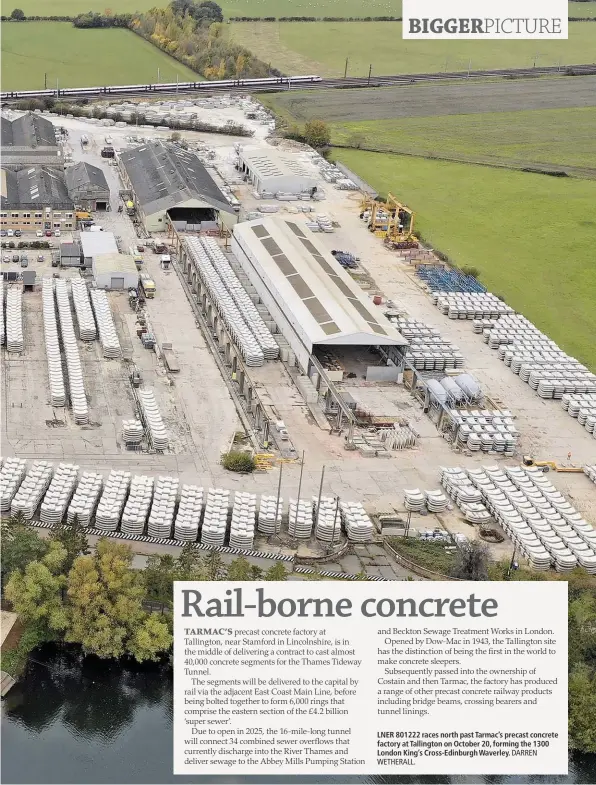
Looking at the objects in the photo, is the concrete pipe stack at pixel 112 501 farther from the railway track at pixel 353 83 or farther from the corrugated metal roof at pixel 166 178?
the railway track at pixel 353 83

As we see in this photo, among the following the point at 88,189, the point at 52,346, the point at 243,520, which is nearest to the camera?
the point at 243,520

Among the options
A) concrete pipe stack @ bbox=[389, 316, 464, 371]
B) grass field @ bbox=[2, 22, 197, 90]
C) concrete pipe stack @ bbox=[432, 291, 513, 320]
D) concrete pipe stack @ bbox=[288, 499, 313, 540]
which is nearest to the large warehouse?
concrete pipe stack @ bbox=[389, 316, 464, 371]

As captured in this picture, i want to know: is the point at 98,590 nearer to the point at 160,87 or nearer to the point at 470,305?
the point at 470,305

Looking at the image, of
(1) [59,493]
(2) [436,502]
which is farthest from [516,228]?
(1) [59,493]

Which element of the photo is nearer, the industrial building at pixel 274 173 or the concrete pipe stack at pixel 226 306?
the concrete pipe stack at pixel 226 306

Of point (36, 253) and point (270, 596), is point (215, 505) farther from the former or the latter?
point (36, 253)

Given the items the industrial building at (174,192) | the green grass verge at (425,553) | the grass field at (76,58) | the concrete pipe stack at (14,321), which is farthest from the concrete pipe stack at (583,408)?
the grass field at (76,58)
